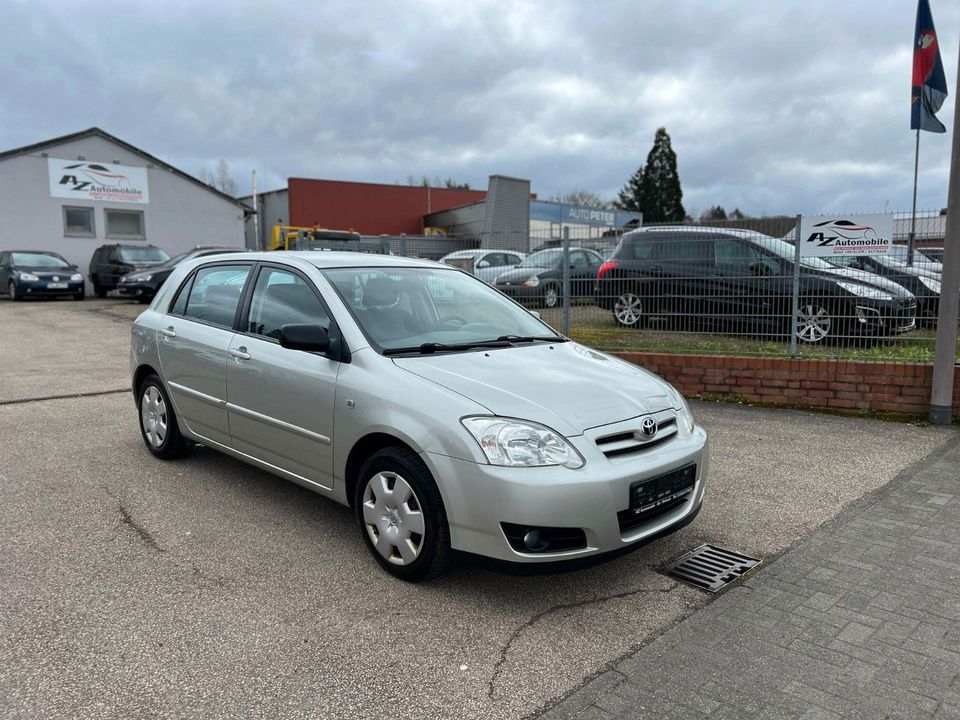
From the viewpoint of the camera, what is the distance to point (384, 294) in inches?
167

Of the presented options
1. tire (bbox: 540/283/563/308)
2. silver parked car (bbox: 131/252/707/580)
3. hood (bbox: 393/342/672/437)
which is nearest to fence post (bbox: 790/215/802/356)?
tire (bbox: 540/283/563/308)

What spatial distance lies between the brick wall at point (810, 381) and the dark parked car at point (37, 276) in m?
19.1

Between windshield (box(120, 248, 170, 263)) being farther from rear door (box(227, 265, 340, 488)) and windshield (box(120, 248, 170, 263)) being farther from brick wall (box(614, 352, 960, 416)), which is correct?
rear door (box(227, 265, 340, 488))

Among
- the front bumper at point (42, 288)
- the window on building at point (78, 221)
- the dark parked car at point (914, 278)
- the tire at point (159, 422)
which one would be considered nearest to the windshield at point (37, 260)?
the front bumper at point (42, 288)

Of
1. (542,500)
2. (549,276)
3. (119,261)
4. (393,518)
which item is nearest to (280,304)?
(393,518)

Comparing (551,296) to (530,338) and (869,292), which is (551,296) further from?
(530,338)

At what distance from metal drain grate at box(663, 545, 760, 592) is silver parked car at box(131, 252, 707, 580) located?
0.29 metres

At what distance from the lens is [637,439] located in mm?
3365

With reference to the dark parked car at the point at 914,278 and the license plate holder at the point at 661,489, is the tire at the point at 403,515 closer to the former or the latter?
the license plate holder at the point at 661,489

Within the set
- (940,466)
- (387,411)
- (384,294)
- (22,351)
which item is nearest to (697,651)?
(387,411)

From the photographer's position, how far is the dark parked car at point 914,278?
655cm

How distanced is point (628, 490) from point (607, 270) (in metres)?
5.60

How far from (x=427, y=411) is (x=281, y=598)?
3.67 ft

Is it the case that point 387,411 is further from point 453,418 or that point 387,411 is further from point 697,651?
point 697,651
